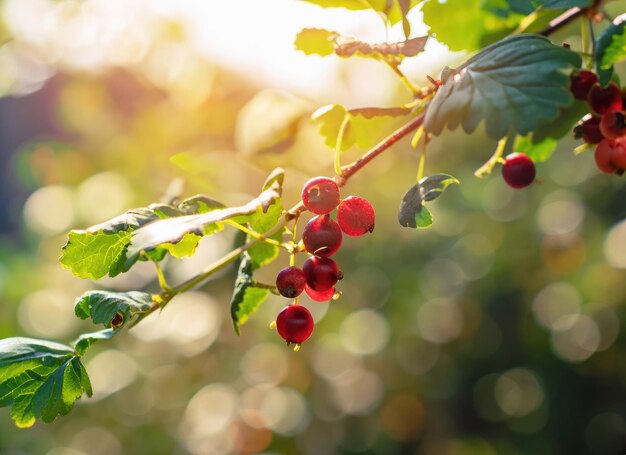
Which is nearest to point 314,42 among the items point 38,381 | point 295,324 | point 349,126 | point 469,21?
point 349,126

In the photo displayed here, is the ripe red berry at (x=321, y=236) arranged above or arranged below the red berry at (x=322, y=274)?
above

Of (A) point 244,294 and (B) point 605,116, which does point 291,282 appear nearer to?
(A) point 244,294

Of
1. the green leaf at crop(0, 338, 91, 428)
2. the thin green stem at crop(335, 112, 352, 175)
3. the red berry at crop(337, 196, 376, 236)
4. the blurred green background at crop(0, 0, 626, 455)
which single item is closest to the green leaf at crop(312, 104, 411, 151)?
the thin green stem at crop(335, 112, 352, 175)

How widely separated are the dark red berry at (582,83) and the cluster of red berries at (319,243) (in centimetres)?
28

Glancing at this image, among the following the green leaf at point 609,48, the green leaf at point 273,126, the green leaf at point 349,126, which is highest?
the green leaf at point 609,48

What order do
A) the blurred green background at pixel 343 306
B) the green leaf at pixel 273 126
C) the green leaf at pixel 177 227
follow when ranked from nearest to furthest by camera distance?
1. the green leaf at pixel 177 227
2. the green leaf at pixel 273 126
3. the blurred green background at pixel 343 306

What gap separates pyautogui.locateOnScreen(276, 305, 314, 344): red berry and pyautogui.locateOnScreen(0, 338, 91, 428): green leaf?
0.23 metres

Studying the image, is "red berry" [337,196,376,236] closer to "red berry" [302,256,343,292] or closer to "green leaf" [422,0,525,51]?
"red berry" [302,256,343,292]

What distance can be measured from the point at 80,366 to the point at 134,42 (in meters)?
2.66

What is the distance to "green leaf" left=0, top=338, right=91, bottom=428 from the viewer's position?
2.52 ft

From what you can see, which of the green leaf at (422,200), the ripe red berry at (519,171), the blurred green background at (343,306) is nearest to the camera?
the green leaf at (422,200)

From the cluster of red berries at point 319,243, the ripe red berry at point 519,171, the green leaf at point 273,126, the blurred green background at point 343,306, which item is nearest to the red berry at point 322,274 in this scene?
the cluster of red berries at point 319,243

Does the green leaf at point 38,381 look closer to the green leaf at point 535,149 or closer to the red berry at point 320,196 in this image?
the red berry at point 320,196

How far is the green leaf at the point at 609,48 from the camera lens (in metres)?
0.79
